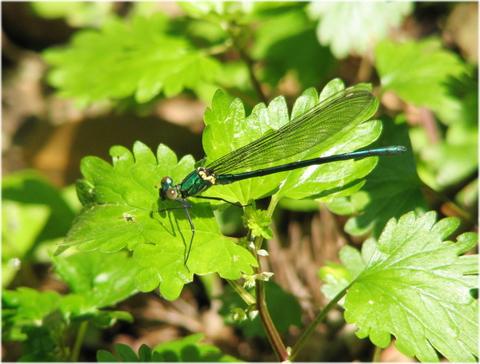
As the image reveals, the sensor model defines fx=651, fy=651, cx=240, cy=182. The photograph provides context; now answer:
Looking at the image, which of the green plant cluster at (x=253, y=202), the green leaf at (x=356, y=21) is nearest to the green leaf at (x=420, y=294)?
the green plant cluster at (x=253, y=202)

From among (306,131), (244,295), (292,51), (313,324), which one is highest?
(306,131)

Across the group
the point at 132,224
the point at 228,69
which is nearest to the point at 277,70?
the point at 228,69

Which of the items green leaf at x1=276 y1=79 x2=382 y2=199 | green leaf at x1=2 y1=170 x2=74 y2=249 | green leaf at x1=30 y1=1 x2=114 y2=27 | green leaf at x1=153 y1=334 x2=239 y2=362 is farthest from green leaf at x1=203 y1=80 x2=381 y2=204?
green leaf at x1=30 y1=1 x2=114 y2=27

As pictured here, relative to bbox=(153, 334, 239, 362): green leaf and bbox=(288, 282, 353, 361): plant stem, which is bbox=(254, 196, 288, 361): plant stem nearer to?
bbox=(288, 282, 353, 361): plant stem

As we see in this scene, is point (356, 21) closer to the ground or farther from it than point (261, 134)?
closer to the ground

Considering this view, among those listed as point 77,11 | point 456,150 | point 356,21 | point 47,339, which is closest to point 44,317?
point 47,339

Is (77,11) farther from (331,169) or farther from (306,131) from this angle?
(331,169)

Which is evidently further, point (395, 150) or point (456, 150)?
point (456, 150)

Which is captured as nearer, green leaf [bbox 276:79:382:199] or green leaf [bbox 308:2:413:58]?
green leaf [bbox 276:79:382:199]
